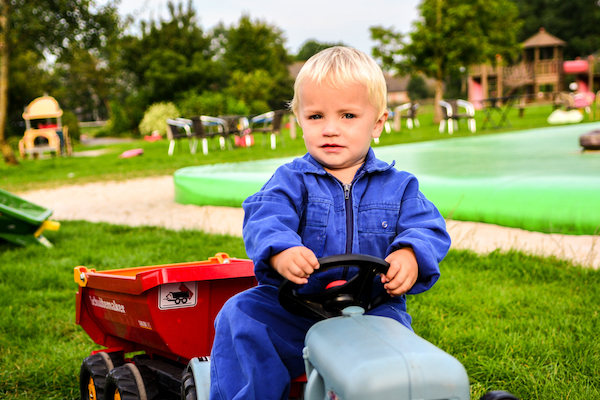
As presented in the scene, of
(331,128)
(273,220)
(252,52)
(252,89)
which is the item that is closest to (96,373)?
(273,220)

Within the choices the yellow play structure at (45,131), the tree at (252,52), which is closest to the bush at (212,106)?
the tree at (252,52)

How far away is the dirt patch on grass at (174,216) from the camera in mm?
4105

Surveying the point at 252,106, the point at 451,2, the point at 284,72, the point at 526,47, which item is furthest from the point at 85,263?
the point at 526,47

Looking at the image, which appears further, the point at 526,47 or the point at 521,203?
the point at 526,47

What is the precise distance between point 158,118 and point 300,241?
91.8ft

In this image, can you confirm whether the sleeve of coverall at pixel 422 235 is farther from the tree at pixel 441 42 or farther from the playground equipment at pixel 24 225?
the tree at pixel 441 42

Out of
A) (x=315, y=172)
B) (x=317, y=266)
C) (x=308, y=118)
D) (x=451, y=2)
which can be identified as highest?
(x=451, y=2)

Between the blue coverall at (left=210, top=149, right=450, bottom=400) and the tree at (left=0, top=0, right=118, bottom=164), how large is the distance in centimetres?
1278

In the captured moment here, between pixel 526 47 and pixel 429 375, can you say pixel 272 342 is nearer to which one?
pixel 429 375

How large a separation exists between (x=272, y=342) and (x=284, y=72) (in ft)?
132

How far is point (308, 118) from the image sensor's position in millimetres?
1777

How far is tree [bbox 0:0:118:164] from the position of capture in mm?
12891

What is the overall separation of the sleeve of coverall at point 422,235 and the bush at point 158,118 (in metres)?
27.2

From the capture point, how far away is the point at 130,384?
2.12 meters
